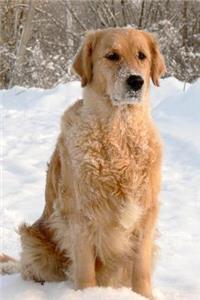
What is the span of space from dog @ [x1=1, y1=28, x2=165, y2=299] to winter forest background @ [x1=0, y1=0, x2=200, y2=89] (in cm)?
1316

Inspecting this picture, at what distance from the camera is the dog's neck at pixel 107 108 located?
150 inches

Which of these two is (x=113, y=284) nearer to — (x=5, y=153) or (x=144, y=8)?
(x=5, y=153)

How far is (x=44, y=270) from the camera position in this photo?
13.1ft

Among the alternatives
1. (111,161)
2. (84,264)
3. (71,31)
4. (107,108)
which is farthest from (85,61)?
(71,31)

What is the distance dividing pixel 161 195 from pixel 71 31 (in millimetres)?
13998

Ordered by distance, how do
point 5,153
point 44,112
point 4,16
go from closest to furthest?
point 5,153 < point 44,112 < point 4,16

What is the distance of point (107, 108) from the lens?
3.81 meters

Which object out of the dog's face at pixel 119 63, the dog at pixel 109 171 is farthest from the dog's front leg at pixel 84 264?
the dog's face at pixel 119 63

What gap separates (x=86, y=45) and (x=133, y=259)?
1.47 m

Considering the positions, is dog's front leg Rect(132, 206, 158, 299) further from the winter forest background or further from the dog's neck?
the winter forest background

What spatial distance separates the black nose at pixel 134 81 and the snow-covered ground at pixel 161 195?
128cm

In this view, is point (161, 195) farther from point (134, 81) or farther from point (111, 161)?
point (134, 81)

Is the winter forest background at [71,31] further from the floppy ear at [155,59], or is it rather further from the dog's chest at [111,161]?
the dog's chest at [111,161]

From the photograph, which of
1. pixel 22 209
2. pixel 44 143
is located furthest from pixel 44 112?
pixel 22 209
